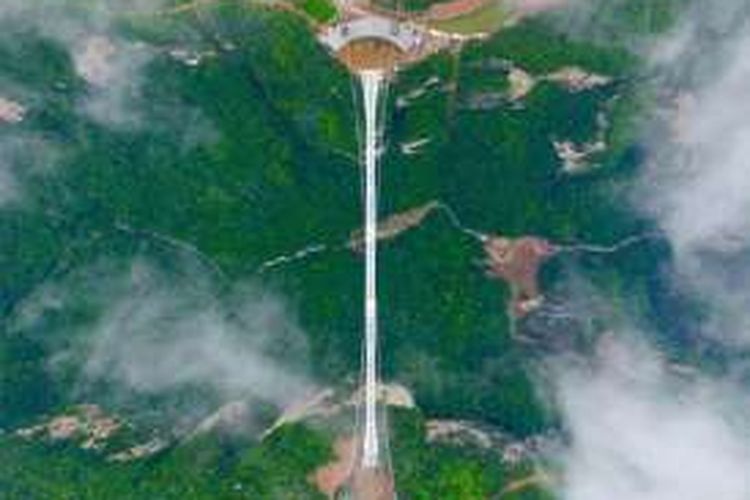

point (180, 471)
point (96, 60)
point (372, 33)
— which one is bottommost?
point (180, 471)

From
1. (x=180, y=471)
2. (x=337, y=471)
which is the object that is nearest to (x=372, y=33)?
(x=337, y=471)

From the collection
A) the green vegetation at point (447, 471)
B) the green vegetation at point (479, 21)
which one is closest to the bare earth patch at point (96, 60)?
the green vegetation at point (479, 21)

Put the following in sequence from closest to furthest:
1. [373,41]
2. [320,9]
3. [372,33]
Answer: [372,33] → [320,9] → [373,41]

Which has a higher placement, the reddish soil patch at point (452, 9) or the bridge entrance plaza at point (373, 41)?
the reddish soil patch at point (452, 9)

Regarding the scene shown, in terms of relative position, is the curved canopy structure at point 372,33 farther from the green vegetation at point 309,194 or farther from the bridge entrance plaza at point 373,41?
the green vegetation at point 309,194

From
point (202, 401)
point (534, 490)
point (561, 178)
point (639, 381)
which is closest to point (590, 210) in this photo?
point (561, 178)

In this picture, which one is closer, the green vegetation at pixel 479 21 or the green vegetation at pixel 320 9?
the green vegetation at pixel 320 9

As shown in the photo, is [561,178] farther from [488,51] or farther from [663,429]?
[663,429]

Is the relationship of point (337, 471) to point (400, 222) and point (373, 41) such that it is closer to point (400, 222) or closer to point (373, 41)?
point (400, 222)

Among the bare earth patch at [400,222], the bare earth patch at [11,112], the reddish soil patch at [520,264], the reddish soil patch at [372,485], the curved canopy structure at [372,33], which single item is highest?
the curved canopy structure at [372,33]
